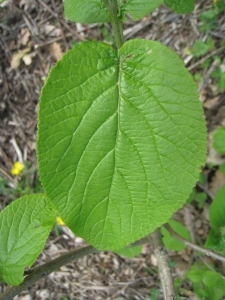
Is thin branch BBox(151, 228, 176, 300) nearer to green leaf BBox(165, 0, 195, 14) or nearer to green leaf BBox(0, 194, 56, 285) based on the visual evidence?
green leaf BBox(0, 194, 56, 285)

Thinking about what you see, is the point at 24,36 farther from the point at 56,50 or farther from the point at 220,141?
the point at 220,141

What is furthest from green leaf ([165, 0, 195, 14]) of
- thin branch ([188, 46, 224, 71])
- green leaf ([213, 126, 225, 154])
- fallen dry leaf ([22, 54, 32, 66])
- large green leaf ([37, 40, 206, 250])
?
fallen dry leaf ([22, 54, 32, 66])

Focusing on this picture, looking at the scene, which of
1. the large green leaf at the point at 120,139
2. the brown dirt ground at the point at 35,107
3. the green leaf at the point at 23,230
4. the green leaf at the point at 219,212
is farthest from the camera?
the brown dirt ground at the point at 35,107

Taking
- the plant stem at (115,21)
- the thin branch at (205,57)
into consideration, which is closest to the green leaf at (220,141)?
the thin branch at (205,57)

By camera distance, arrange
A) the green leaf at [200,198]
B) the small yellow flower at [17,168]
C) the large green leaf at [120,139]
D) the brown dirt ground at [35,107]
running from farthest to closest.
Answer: the small yellow flower at [17,168] < the brown dirt ground at [35,107] < the green leaf at [200,198] < the large green leaf at [120,139]

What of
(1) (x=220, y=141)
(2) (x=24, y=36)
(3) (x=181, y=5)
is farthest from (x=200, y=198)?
(2) (x=24, y=36)

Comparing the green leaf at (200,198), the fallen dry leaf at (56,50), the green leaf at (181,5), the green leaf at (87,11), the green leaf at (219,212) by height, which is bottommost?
the green leaf at (200,198)

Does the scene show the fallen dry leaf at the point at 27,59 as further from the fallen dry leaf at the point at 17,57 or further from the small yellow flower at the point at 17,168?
the small yellow flower at the point at 17,168
